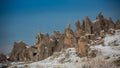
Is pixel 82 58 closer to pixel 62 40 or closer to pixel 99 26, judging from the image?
pixel 62 40

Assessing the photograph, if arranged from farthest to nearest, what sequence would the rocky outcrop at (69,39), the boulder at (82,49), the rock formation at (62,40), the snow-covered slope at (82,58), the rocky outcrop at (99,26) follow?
1. the rocky outcrop at (99,26)
2. the rock formation at (62,40)
3. the rocky outcrop at (69,39)
4. the boulder at (82,49)
5. the snow-covered slope at (82,58)

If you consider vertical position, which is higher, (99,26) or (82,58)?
(99,26)

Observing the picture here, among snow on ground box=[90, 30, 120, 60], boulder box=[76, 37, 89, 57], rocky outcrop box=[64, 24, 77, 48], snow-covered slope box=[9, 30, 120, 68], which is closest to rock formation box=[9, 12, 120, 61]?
rocky outcrop box=[64, 24, 77, 48]

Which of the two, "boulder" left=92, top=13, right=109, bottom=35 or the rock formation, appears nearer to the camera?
the rock formation

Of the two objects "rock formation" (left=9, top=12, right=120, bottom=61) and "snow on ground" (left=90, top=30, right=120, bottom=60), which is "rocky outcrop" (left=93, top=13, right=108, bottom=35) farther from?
"snow on ground" (left=90, top=30, right=120, bottom=60)

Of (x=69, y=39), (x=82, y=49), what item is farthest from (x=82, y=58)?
(x=69, y=39)

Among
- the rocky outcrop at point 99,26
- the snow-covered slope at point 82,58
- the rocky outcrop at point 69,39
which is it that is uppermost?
the rocky outcrop at point 99,26

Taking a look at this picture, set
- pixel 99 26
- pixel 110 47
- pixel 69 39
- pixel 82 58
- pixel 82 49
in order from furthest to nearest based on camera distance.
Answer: pixel 99 26 < pixel 69 39 < pixel 82 49 < pixel 110 47 < pixel 82 58

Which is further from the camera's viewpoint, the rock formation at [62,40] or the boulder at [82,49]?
the rock formation at [62,40]

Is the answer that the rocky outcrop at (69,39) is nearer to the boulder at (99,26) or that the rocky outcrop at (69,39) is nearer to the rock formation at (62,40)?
the rock formation at (62,40)

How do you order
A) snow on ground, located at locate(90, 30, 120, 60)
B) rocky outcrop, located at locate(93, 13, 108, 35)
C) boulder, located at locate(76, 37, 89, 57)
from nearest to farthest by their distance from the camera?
snow on ground, located at locate(90, 30, 120, 60) → boulder, located at locate(76, 37, 89, 57) → rocky outcrop, located at locate(93, 13, 108, 35)

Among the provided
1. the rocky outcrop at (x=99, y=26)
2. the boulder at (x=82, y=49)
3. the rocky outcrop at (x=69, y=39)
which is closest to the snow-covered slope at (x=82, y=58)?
the boulder at (x=82, y=49)

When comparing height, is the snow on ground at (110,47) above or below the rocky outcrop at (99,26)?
below

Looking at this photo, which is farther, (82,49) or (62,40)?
(62,40)
